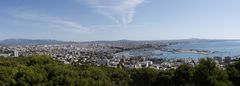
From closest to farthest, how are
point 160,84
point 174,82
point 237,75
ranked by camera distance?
point 237,75 < point 174,82 < point 160,84

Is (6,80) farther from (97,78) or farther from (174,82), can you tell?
(174,82)

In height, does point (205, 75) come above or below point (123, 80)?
above

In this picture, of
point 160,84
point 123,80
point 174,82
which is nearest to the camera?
point 174,82

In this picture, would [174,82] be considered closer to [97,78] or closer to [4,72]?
[97,78]

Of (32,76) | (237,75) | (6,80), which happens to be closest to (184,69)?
(237,75)

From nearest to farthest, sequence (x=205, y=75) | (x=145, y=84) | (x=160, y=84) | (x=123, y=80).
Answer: (x=205, y=75), (x=160, y=84), (x=145, y=84), (x=123, y=80)

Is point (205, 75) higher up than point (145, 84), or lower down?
higher up

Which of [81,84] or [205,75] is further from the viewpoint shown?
[81,84]

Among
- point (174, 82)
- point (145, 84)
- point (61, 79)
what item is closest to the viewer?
point (61, 79)

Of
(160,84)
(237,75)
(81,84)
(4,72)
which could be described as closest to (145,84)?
(160,84)
